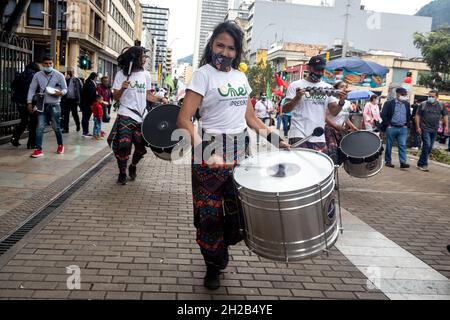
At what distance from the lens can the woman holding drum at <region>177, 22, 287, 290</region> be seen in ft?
10.5

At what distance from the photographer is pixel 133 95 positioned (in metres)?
6.67

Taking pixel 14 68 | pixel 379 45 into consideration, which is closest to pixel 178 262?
pixel 14 68

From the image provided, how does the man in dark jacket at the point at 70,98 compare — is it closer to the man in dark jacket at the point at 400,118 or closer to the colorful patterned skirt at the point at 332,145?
the man in dark jacket at the point at 400,118

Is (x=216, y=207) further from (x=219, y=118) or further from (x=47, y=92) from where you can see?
(x=47, y=92)

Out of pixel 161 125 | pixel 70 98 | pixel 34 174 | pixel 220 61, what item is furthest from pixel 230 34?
pixel 70 98

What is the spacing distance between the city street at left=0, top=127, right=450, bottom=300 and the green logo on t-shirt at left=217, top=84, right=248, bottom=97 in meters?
1.45

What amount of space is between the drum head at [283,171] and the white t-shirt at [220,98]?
0.36m

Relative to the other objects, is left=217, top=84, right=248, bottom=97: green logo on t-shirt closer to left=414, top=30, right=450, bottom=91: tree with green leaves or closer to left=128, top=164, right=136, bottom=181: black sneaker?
left=128, top=164, right=136, bottom=181: black sneaker

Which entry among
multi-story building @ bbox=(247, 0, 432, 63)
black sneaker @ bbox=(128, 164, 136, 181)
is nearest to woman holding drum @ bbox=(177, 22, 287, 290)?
black sneaker @ bbox=(128, 164, 136, 181)

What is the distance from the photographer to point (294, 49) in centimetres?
7056

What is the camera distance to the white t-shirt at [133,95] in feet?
21.8

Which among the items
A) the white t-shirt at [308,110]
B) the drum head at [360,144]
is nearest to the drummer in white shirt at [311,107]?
the white t-shirt at [308,110]
